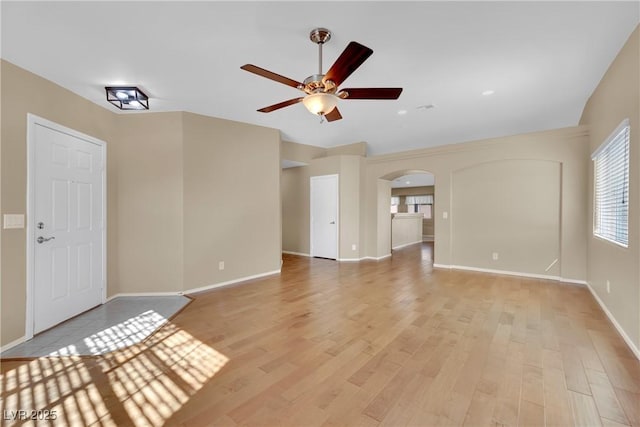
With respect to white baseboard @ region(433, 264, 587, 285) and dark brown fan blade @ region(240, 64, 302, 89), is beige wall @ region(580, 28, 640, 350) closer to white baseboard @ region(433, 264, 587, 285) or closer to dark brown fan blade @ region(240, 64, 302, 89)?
white baseboard @ region(433, 264, 587, 285)

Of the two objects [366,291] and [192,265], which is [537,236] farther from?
[192,265]

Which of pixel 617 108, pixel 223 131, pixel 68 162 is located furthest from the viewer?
pixel 223 131

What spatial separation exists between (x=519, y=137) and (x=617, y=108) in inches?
79.8

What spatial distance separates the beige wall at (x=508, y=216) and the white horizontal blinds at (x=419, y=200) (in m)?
6.98

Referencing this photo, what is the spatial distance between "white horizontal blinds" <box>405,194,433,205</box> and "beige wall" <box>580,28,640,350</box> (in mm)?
8756

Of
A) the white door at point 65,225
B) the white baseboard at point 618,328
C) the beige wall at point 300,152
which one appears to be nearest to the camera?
the white baseboard at point 618,328

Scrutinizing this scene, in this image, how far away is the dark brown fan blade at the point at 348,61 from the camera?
1.73 m

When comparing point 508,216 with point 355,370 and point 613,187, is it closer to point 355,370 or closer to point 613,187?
point 613,187

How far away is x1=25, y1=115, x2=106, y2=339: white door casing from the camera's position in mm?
2600

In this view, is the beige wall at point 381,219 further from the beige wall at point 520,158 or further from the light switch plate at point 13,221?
the light switch plate at point 13,221

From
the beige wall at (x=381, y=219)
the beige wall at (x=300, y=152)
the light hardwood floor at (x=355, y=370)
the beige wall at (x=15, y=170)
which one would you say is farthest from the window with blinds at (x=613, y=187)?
the beige wall at (x=15, y=170)

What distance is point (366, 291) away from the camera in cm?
383

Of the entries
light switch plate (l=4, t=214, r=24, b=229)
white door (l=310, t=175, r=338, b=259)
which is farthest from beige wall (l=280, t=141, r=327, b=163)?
light switch plate (l=4, t=214, r=24, b=229)

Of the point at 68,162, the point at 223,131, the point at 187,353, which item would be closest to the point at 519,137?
the point at 223,131
